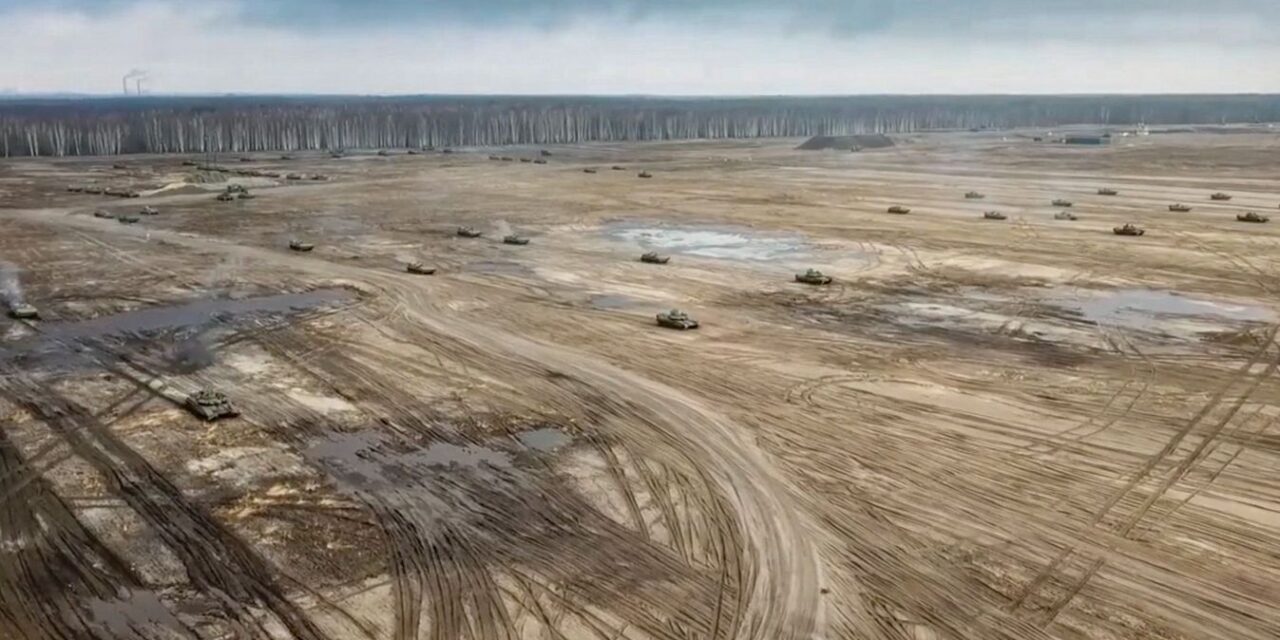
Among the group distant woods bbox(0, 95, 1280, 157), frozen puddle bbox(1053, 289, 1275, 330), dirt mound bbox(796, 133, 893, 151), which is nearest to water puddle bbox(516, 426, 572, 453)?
frozen puddle bbox(1053, 289, 1275, 330)

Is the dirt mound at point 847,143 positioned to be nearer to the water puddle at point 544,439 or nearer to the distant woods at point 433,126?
the distant woods at point 433,126

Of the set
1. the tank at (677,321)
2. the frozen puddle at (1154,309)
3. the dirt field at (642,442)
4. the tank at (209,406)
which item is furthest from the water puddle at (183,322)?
the frozen puddle at (1154,309)

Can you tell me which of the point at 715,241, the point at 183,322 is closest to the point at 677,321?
the point at 183,322

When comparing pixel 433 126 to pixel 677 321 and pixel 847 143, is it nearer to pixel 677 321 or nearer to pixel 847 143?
pixel 847 143

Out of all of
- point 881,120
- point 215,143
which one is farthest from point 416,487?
point 881,120

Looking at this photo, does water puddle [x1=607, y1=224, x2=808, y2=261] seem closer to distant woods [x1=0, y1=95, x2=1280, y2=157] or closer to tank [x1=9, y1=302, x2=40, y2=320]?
tank [x1=9, y1=302, x2=40, y2=320]

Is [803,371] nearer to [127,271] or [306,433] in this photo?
[306,433]
